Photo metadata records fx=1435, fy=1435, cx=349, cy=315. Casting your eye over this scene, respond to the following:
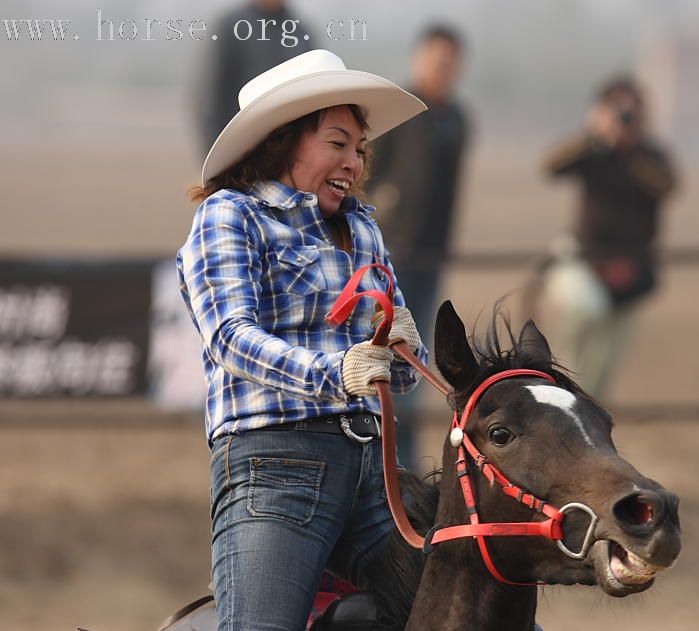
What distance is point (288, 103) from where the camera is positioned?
3.17 m

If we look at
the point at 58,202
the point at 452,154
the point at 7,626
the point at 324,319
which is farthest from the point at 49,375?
the point at 58,202

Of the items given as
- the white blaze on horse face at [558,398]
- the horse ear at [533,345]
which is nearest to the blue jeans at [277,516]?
the horse ear at [533,345]

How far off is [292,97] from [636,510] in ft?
3.99

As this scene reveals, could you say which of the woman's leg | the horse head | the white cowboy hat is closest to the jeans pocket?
the woman's leg

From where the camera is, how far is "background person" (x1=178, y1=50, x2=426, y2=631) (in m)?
2.95

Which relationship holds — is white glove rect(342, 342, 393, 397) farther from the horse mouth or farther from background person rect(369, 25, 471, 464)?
background person rect(369, 25, 471, 464)

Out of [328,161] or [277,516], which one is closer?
[277,516]

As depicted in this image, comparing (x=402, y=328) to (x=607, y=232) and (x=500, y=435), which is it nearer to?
(x=500, y=435)

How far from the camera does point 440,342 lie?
A: 288cm

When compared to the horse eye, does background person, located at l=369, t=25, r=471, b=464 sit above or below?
above

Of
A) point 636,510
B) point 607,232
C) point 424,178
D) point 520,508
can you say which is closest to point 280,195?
point 520,508

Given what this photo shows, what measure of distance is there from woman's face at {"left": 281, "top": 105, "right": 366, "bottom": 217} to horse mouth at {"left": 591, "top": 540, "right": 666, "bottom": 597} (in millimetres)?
1091

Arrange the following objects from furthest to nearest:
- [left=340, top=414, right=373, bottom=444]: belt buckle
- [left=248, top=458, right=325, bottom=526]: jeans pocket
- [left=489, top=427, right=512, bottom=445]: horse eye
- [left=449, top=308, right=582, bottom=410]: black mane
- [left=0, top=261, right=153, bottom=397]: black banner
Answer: [left=0, top=261, right=153, bottom=397]: black banner, [left=340, top=414, right=373, bottom=444]: belt buckle, [left=248, top=458, right=325, bottom=526]: jeans pocket, [left=449, top=308, right=582, bottom=410]: black mane, [left=489, top=427, right=512, bottom=445]: horse eye

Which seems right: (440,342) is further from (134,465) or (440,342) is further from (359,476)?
(134,465)
